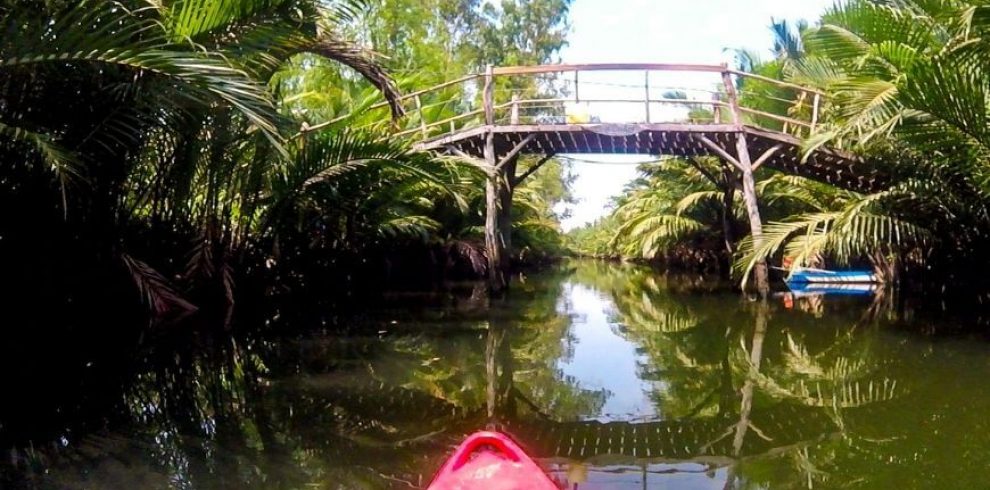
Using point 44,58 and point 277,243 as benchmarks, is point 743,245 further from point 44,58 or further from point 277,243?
point 44,58

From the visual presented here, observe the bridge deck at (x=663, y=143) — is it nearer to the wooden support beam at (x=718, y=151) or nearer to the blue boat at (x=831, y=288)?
the wooden support beam at (x=718, y=151)

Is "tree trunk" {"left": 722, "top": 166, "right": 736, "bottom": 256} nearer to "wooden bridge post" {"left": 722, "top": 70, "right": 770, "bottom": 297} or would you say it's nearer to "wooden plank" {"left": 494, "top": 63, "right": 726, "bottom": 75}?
"wooden bridge post" {"left": 722, "top": 70, "right": 770, "bottom": 297}

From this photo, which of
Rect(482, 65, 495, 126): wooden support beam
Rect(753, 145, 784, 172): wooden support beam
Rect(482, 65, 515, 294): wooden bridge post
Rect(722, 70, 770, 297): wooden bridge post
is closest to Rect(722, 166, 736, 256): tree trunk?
Rect(753, 145, 784, 172): wooden support beam

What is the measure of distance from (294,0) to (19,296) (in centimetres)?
345

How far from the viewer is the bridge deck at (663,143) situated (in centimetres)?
1327

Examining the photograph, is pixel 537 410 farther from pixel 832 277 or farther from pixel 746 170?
pixel 832 277

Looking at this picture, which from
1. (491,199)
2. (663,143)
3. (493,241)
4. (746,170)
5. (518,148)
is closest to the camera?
(746,170)

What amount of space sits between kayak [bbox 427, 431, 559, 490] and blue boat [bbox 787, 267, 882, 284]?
13.8m

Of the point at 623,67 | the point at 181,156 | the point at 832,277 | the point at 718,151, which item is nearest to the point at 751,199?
the point at 718,151

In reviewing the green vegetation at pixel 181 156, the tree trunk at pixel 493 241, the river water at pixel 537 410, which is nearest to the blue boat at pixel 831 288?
the tree trunk at pixel 493 241

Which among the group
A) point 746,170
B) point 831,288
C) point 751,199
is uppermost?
point 746,170

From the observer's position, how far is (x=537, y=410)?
4660 mm

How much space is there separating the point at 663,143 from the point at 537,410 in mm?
10564

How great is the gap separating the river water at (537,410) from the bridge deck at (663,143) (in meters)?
5.48
